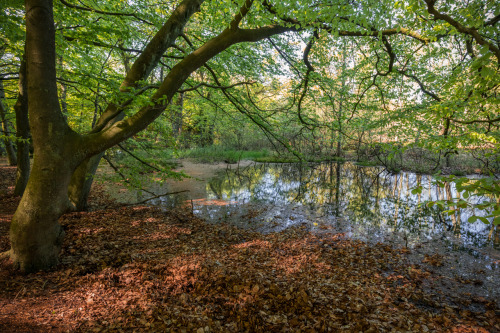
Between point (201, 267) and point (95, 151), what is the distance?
2503mm

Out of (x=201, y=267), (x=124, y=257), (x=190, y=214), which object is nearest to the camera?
(x=201, y=267)

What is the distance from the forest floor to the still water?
5.78 ft

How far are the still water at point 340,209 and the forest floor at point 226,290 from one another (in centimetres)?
176

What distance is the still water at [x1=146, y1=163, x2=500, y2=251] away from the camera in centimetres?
712

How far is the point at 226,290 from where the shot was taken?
11.0 ft

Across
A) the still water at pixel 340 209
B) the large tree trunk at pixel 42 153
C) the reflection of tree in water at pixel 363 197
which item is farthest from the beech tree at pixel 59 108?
the reflection of tree in water at pixel 363 197

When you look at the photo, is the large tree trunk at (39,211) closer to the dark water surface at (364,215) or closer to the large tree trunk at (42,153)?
the large tree trunk at (42,153)

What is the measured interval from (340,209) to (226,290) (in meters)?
7.36

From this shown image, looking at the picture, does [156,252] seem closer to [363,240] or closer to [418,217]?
[363,240]

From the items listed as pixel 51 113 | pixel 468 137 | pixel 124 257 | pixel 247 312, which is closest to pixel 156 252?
pixel 124 257

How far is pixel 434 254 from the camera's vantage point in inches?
225

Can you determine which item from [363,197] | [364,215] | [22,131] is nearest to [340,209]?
[364,215]

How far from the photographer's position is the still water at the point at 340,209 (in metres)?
7.12

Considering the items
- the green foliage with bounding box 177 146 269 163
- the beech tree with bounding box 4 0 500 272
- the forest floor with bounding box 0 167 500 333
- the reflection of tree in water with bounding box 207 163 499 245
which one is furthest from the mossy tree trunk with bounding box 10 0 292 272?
the green foliage with bounding box 177 146 269 163
